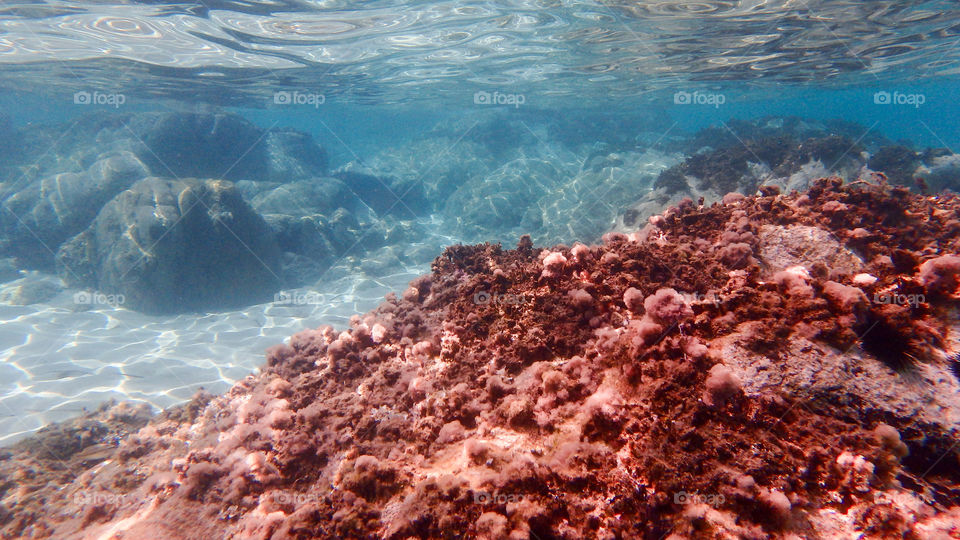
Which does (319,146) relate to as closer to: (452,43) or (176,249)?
(452,43)

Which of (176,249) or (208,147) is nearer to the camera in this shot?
(176,249)

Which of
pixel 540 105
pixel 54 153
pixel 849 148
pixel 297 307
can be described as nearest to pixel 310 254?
pixel 297 307

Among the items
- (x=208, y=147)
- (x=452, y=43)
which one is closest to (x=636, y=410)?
(x=452, y=43)

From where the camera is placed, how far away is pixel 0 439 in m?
7.06

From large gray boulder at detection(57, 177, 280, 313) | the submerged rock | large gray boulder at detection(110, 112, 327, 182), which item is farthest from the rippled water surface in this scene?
large gray boulder at detection(57, 177, 280, 313)

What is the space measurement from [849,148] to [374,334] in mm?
15771

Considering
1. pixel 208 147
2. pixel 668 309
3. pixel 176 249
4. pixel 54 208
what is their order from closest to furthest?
pixel 668 309
pixel 176 249
pixel 54 208
pixel 208 147

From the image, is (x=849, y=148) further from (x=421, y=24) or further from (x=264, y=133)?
(x=264, y=133)

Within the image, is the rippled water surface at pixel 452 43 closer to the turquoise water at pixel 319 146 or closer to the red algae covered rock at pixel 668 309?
the turquoise water at pixel 319 146

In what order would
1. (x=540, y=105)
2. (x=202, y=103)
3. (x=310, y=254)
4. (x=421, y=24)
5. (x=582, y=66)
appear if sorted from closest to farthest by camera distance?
1. (x=421, y=24)
2. (x=310, y=254)
3. (x=582, y=66)
4. (x=202, y=103)
5. (x=540, y=105)

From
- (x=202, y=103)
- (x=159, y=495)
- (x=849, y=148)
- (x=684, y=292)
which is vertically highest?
(x=202, y=103)

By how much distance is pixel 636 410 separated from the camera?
2.32 m

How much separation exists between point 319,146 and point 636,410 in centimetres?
2742

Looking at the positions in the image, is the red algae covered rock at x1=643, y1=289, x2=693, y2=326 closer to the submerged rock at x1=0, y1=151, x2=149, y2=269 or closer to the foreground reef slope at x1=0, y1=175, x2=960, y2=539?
the foreground reef slope at x1=0, y1=175, x2=960, y2=539
